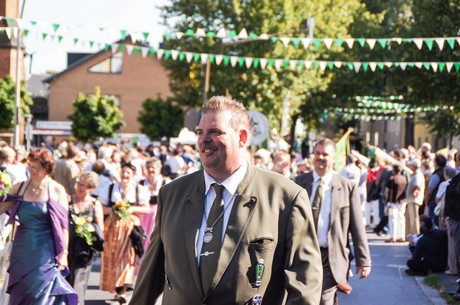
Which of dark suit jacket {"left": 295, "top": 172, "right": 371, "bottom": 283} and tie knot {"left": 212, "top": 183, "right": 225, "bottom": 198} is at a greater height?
tie knot {"left": 212, "top": 183, "right": 225, "bottom": 198}

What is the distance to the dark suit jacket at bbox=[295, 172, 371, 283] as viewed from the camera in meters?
8.09

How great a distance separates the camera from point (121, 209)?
11.8 metres

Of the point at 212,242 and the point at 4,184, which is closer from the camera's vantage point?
the point at 212,242

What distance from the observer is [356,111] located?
56.1 meters

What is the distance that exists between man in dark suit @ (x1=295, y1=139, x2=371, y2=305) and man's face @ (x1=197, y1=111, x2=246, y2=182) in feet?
12.5

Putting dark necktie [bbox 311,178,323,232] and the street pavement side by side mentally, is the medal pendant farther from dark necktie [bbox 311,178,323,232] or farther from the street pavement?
the street pavement

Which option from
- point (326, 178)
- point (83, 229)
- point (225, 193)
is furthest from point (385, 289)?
point (225, 193)

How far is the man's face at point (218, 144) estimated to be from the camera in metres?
4.31

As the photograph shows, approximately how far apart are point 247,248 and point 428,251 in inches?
454

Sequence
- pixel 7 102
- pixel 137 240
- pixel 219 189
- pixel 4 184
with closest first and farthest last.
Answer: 1. pixel 219 189
2. pixel 4 184
3. pixel 137 240
4. pixel 7 102

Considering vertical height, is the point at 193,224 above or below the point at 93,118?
below

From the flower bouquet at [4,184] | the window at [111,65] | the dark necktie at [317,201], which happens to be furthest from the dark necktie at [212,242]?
the window at [111,65]

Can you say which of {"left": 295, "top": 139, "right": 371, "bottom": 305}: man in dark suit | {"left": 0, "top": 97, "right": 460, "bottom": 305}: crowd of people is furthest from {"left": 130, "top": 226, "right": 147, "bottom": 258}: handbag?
{"left": 295, "top": 139, "right": 371, "bottom": 305}: man in dark suit

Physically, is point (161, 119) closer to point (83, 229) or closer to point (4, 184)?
point (83, 229)
